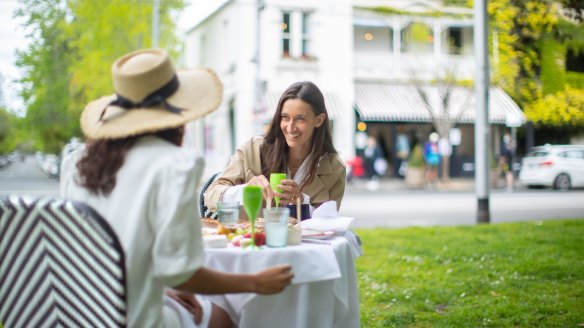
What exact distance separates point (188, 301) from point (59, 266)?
573mm

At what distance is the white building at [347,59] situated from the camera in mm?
25219

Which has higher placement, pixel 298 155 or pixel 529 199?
pixel 298 155

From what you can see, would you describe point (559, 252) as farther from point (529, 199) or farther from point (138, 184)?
point (529, 199)

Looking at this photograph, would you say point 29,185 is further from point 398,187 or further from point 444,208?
point 444,208

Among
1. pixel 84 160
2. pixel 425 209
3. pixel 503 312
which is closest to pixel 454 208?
pixel 425 209

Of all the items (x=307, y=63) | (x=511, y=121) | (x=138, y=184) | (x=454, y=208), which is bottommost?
(x=454, y=208)

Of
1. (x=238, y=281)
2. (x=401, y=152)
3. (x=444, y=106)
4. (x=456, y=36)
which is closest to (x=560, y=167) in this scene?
(x=444, y=106)

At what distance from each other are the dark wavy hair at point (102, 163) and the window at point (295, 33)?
23.7m

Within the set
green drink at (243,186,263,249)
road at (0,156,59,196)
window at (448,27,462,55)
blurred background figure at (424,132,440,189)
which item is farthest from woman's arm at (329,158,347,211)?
window at (448,27,462,55)

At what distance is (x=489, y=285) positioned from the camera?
224 inches

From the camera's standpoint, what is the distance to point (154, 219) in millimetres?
2029

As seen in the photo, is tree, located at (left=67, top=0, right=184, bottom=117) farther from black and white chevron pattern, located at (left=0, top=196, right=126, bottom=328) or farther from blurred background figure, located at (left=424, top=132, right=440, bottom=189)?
black and white chevron pattern, located at (left=0, top=196, right=126, bottom=328)

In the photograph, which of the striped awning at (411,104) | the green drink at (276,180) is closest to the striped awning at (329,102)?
the striped awning at (411,104)

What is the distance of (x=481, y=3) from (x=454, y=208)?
21.6 feet
